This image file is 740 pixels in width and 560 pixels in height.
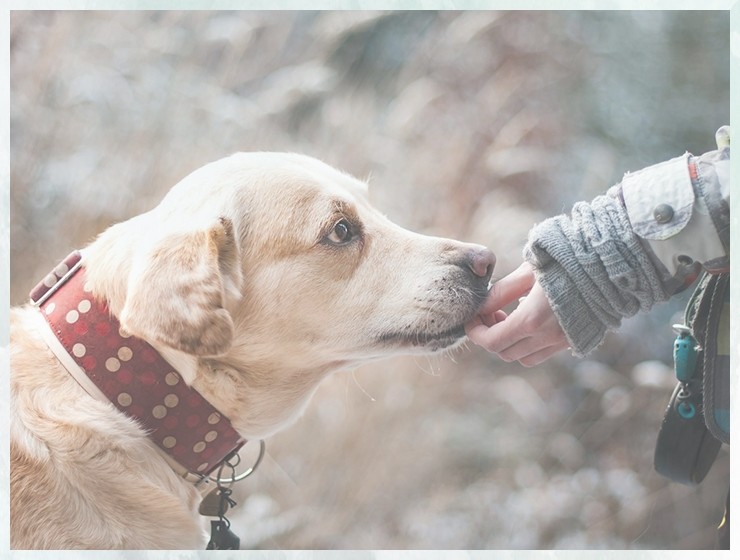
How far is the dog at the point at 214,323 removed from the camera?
132 cm

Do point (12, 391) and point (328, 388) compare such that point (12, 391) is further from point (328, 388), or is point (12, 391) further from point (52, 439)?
point (328, 388)

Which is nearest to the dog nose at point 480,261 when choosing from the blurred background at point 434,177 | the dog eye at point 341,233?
the dog eye at point 341,233

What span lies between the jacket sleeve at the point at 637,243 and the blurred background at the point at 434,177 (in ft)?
3.80

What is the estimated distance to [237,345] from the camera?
145 cm

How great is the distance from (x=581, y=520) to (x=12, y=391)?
1988 mm

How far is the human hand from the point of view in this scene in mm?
1439

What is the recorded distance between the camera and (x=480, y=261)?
5.09ft

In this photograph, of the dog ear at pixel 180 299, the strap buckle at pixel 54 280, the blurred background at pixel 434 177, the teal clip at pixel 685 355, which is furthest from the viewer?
the blurred background at pixel 434 177

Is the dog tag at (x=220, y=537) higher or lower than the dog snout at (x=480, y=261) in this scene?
lower

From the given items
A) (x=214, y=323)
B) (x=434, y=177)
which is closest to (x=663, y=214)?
(x=214, y=323)

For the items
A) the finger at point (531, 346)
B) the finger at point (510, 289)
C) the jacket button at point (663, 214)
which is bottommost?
the finger at point (531, 346)

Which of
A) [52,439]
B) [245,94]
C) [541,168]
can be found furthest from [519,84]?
[52,439]

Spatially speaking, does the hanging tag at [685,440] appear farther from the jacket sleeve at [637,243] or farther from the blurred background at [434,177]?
the blurred background at [434,177]

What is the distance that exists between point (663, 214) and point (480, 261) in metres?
0.38
